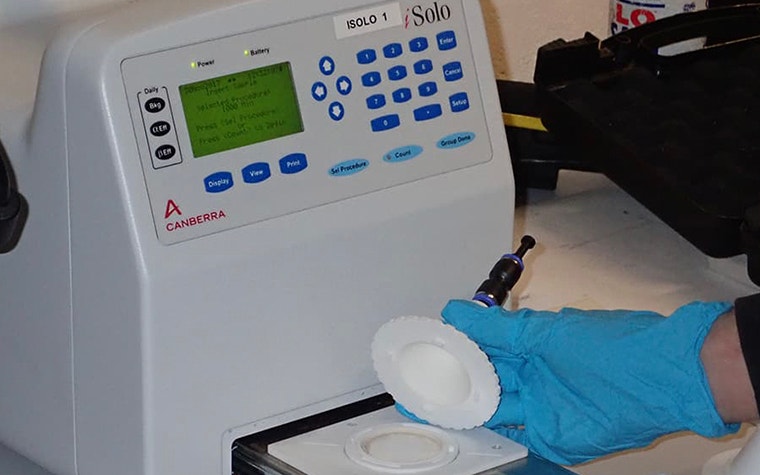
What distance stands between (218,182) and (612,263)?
477mm

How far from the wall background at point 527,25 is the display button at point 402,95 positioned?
22.4 inches

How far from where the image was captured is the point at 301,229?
0.69 meters

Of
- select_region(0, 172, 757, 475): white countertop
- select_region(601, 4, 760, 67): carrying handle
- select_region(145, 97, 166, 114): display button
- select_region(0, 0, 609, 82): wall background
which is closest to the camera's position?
select_region(145, 97, 166, 114): display button

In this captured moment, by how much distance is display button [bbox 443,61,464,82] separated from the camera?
0.74 metres

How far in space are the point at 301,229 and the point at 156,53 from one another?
12 cm

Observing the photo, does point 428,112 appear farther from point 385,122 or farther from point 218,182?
point 218,182

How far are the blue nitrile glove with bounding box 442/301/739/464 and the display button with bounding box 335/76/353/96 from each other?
137mm

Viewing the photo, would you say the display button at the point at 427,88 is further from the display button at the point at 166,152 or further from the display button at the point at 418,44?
the display button at the point at 166,152

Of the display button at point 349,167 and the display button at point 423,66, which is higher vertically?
the display button at point 423,66

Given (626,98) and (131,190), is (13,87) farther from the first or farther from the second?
(626,98)

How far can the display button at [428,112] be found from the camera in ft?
2.39

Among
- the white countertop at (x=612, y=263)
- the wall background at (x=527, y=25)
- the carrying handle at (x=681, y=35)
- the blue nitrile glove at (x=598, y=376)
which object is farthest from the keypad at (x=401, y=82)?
the wall background at (x=527, y=25)

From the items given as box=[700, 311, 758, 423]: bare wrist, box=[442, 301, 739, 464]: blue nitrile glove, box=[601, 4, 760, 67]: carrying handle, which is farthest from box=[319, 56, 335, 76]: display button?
box=[601, 4, 760, 67]: carrying handle

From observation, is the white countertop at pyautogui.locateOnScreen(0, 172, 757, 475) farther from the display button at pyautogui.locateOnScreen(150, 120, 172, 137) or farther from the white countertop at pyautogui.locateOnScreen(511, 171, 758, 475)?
the display button at pyautogui.locateOnScreen(150, 120, 172, 137)
